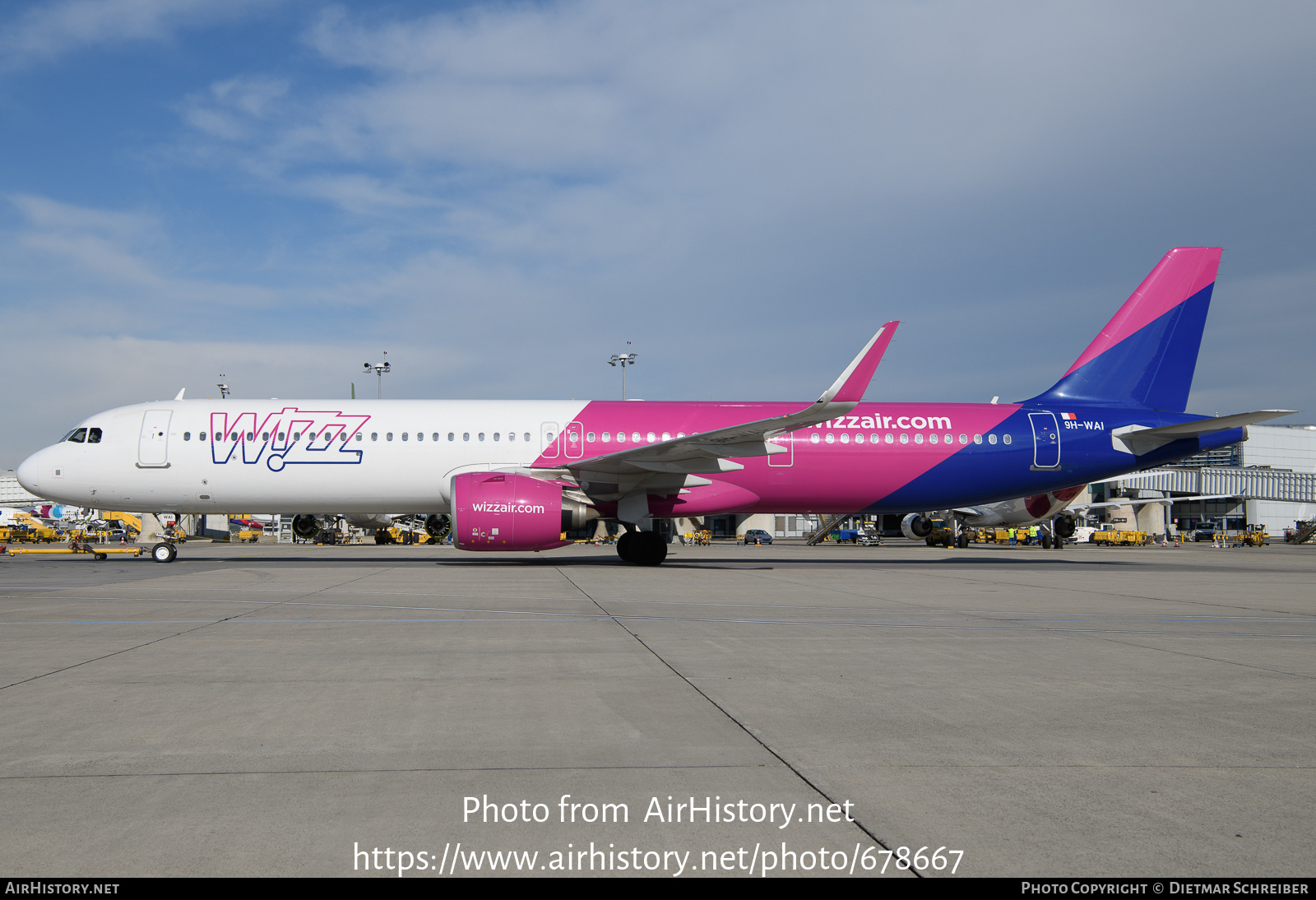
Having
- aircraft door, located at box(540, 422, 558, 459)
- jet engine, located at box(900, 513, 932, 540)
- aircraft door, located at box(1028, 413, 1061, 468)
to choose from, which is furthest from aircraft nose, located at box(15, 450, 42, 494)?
jet engine, located at box(900, 513, 932, 540)

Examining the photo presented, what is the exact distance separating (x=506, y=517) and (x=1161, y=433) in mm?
15622

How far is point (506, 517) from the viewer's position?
53.1 ft

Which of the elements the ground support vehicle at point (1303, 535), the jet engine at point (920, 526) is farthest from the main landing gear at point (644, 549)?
the ground support vehicle at point (1303, 535)

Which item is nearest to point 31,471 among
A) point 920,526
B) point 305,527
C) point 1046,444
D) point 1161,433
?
point 305,527

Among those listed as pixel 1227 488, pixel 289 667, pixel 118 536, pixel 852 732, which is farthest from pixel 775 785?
pixel 1227 488

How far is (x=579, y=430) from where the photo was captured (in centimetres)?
1878

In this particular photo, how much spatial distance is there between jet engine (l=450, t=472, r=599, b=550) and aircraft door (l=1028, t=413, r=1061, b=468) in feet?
38.5

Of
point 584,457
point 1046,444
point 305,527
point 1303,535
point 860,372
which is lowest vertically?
point 1303,535

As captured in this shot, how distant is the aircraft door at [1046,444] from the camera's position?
65.6 ft

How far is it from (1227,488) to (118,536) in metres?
87.3

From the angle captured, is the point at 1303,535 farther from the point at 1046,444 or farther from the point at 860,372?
the point at 860,372

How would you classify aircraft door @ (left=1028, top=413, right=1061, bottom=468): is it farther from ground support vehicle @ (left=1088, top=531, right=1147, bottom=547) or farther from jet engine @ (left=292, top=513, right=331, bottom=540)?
ground support vehicle @ (left=1088, top=531, right=1147, bottom=547)

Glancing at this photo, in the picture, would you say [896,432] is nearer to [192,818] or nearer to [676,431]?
[676,431]

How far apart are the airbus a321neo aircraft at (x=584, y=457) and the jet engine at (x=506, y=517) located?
7 centimetres
